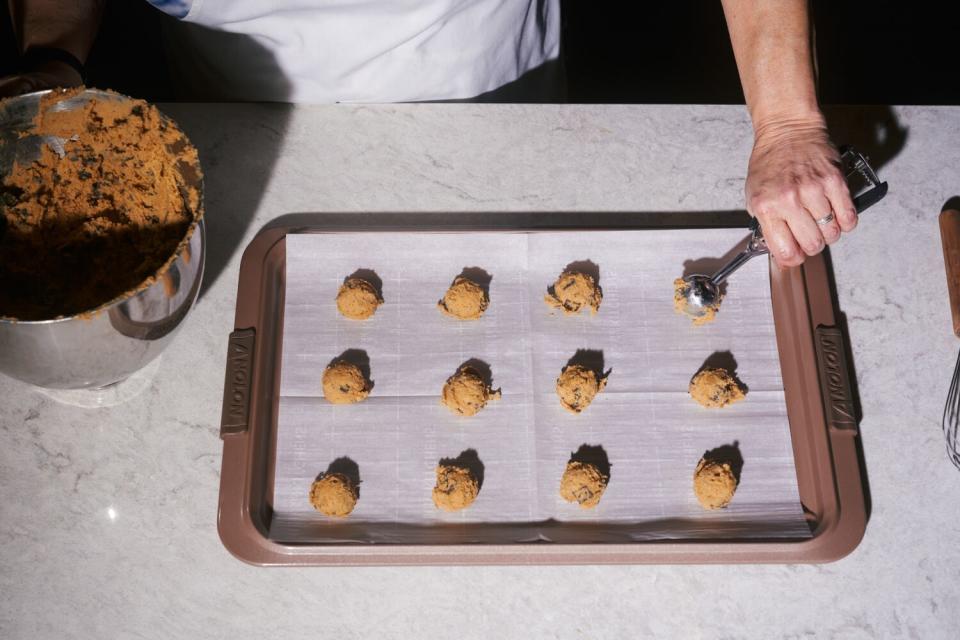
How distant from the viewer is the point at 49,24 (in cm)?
115

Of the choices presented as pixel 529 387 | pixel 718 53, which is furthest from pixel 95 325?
pixel 718 53

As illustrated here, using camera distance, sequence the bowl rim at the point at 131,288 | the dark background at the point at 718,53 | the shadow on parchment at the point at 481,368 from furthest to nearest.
A: the dark background at the point at 718,53
the shadow on parchment at the point at 481,368
the bowl rim at the point at 131,288

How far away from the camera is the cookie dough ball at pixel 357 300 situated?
1.12 metres

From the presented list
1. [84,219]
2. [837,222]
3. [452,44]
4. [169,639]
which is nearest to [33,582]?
[169,639]

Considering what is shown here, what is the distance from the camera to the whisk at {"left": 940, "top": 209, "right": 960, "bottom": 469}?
1.11 m

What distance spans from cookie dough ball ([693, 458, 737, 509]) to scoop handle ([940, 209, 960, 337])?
0.46 meters

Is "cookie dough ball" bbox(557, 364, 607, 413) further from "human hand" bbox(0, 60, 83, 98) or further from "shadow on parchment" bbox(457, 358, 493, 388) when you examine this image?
"human hand" bbox(0, 60, 83, 98)

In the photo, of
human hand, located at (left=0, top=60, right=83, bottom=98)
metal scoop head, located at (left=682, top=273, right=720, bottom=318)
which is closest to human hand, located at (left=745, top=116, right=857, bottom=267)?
metal scoop head, located at (left=682, top=273, right=720, bottom=318)

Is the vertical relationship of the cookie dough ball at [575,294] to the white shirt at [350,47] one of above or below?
below

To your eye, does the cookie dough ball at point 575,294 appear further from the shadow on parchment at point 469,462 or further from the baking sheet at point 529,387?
the shadow on parchment at point 469,462

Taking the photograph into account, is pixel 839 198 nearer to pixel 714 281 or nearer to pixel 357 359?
pixel 714 281

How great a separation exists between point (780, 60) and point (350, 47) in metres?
0.68

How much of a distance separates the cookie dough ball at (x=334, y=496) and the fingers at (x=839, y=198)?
76cm

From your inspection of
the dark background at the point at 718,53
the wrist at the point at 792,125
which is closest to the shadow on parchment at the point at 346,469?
the wrist at the point at 792,125
